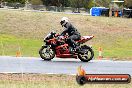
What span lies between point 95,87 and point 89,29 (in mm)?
36765

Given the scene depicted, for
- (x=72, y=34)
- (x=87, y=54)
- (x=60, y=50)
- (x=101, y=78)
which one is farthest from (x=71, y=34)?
(x=101, y=78)

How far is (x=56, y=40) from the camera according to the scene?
2139 centimetres

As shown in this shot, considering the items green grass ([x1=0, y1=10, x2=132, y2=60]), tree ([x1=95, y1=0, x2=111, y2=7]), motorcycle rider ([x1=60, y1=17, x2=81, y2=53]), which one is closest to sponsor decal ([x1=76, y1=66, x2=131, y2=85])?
motorcycle rider ([x1=60, y1=17, x2=81, y2=53])

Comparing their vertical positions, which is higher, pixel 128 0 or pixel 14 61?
pixel 14 61

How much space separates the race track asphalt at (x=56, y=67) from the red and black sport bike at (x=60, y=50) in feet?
0.87

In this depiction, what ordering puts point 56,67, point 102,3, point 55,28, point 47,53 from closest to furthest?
point 56,67
point 47,53
point 55,28
point 102,3

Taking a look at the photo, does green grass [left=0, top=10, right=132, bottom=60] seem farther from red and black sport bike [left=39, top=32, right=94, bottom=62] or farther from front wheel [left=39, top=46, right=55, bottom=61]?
front wheel [left=39, top=46, right=55, bottom=61]

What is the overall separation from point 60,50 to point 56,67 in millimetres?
3123

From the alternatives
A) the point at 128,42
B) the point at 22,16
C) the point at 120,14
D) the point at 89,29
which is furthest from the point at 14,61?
the point at 120,14

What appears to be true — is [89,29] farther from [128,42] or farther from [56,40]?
[56,40]

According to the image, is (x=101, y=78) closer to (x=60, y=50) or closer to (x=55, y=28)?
(x=60, y=50)

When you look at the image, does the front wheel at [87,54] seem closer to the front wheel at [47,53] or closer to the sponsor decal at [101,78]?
the front wheel at [47,53]

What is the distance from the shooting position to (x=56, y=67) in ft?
60.4

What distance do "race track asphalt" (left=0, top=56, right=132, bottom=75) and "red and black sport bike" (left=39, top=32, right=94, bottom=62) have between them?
10.5 inches
